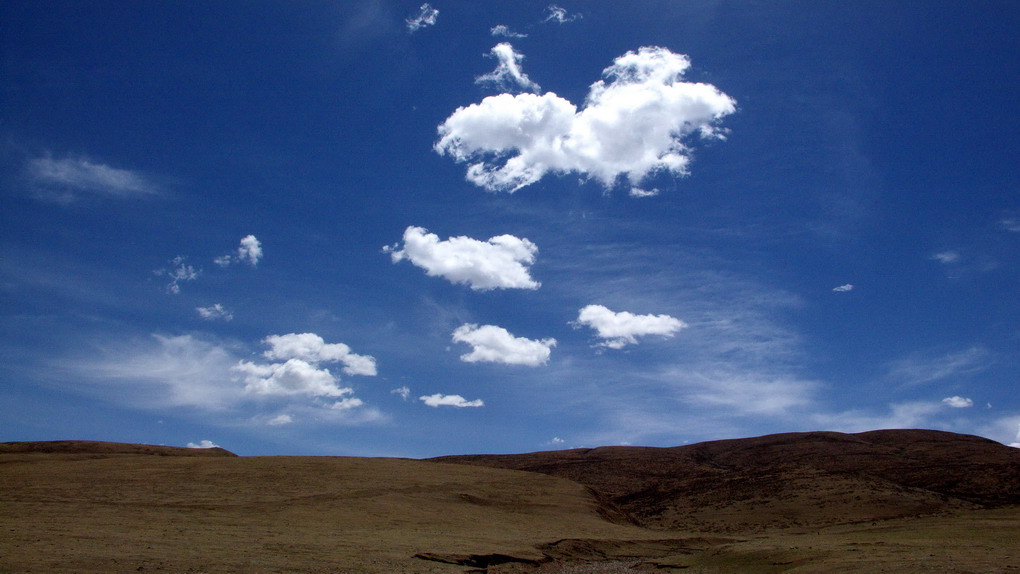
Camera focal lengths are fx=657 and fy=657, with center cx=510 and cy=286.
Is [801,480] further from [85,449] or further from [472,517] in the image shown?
[85,449]

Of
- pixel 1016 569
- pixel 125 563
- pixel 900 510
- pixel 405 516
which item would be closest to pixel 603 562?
pixel 405 516

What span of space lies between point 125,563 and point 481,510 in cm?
2426

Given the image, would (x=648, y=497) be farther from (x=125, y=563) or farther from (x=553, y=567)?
(x=125, y=563)

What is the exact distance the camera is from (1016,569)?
17375 mm

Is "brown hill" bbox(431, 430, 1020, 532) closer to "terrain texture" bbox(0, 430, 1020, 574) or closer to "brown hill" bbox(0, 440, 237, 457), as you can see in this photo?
"terrain texture" bbox(0, 430, 1020, 574)

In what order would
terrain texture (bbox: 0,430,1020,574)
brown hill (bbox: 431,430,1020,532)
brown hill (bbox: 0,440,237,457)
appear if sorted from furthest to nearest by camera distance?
brown hill (bbox: 0,440,237,457), brown hill (bbox: 431,430,1020,532), terrain texture (bbox: 0,430,1020,574)

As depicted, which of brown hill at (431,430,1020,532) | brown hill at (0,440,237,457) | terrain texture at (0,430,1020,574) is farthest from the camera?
brown hill at (0,440,237,457)

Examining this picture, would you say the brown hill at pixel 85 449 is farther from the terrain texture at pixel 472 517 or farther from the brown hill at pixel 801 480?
the brown hill at pixel 801 480

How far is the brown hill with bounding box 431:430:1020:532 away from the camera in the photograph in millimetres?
42875

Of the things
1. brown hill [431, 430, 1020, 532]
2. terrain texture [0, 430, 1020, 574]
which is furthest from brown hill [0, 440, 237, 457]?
brown hill [431, 430, 1020, 532]

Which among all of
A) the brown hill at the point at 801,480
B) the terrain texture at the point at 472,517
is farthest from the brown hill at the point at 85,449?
the brown hill at the point at 801,480

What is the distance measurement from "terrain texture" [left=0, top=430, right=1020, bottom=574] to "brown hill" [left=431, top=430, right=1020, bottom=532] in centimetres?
26

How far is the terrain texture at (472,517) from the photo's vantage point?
21.1 metres

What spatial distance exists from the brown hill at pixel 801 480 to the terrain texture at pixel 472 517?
0.85 ft
